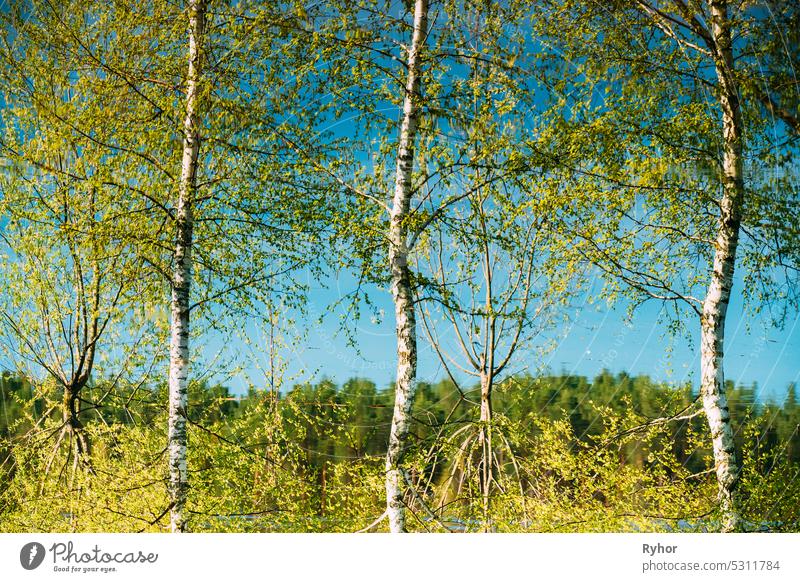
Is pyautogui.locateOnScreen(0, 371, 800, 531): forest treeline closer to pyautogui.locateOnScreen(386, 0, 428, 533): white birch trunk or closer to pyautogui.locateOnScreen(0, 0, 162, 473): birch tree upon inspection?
pyautogui.locateOnScreen(386, 0, 428, 533): white birch trunk

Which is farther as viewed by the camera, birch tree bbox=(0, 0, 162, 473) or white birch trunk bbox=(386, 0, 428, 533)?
birch tree bbox=(0, 0, 162, 473)

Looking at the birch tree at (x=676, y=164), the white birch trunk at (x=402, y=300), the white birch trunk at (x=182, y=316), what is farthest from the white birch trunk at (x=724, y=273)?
the white birch trunk at (x=182, y=316)

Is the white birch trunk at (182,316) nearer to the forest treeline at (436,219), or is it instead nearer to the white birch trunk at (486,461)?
the forest treeline at (436,219)

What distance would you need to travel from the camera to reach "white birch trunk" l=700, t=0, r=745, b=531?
4.61 metres

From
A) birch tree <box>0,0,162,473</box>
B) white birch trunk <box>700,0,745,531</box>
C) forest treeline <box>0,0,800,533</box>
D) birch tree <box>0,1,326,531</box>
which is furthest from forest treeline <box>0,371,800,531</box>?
birch tree <box>0,1,326,531</box>

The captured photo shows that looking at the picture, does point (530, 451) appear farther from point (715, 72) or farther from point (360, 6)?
point (360, 6)

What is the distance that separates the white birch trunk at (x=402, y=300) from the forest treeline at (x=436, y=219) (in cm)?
2

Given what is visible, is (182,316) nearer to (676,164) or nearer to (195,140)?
(195,140)

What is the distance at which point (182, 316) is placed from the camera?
475cm

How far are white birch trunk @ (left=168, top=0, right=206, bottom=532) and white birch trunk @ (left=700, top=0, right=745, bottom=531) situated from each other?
3.50 meters

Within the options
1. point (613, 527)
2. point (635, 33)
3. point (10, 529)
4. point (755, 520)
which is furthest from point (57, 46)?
point (755, 520)

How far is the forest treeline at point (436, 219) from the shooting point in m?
4.64

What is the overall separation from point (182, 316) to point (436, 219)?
1847 millimetres

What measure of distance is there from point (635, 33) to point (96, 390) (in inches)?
190
